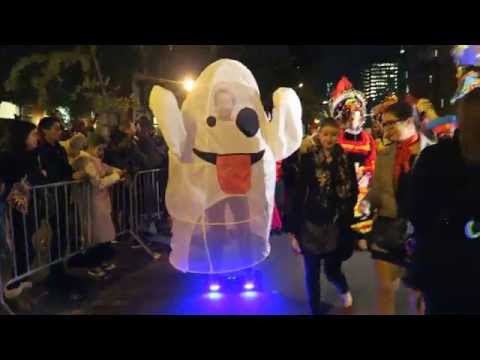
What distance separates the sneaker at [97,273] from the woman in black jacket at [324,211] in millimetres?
1423

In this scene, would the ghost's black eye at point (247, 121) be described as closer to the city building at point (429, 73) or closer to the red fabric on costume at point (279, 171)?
the red fabric on costume at point (279, 171)

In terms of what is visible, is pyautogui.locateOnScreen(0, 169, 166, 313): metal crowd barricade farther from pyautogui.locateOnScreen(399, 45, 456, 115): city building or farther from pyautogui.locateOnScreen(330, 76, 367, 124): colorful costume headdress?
pyautogui.locateOnScreen(399, 45, 456, 115): city building

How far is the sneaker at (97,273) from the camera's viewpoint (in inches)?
139

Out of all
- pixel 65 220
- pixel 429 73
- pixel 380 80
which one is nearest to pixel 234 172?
pixel 380 80

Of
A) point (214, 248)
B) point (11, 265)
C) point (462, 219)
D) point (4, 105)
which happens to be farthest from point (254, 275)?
point (4, 105)

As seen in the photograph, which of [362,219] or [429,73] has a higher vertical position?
[429,73]

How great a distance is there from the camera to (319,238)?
3279mm

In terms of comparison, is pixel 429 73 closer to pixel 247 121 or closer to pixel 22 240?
pixel 247 121

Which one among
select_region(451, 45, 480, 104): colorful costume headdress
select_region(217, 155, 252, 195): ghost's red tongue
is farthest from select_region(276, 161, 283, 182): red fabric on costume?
select_region(451, 45, 480, 104): colorful costume headdress

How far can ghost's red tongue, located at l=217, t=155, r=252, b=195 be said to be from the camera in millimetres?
3357

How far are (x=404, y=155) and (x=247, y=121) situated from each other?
43.2 inches

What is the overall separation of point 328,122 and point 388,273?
1159 millimetres

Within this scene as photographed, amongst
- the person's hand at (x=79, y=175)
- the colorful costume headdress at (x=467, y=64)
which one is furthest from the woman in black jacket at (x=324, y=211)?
the person's hand at (x=79, y=175)

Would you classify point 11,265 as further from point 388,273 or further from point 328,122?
point 388,273
